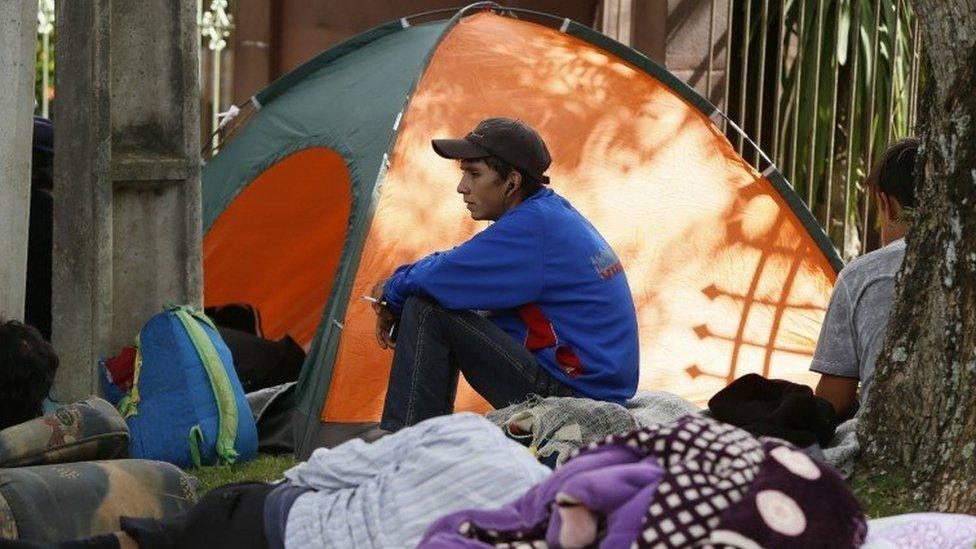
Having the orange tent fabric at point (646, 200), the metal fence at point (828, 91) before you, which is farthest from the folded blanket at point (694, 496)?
the metal fence at point (828, 91)

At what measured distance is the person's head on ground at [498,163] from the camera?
5.26 metres

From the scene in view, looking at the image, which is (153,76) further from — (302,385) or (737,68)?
(737,68)

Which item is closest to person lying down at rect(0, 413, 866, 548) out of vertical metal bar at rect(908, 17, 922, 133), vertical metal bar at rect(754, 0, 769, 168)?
vertical metal bar at rect(754, 0, 769, 168)

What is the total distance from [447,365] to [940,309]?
1.64 metres

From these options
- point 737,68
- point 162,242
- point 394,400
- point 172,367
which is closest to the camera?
point 394,400

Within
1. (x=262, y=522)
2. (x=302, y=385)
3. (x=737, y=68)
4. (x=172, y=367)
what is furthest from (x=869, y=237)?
(x=262, y=522)

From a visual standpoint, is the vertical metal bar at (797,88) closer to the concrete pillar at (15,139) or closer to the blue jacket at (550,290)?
the blue jacket at (550,290)

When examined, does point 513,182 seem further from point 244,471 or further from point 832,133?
point 832,133

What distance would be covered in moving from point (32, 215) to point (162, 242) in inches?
22.8

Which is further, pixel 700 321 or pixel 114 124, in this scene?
pixel 700 321

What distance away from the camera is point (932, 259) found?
161 inches

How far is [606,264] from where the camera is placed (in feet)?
17.4

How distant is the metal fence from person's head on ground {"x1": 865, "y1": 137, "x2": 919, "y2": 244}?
3.84 m

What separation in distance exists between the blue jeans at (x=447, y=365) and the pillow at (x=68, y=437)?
3.30 ft
